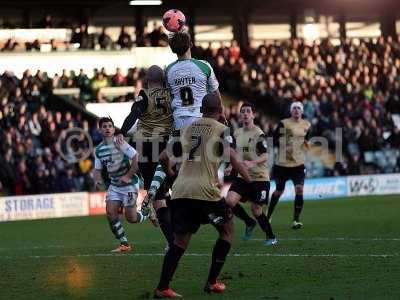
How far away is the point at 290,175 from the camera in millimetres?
21578

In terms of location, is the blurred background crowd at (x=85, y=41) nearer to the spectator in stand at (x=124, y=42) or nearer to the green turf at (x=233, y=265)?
the spectator in stand at (x=124, y=42)

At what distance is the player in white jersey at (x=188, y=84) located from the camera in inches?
508

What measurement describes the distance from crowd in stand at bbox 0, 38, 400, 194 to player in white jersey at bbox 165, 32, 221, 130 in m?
18.2

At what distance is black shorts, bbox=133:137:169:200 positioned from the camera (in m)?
13.7

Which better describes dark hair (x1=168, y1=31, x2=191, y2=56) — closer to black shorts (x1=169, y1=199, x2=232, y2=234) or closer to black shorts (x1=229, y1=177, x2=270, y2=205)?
black shorts (x1=169, y1=199, x2=232, y2=234)

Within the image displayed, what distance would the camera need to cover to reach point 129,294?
37.3 ft

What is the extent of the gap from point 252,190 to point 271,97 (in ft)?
72.2

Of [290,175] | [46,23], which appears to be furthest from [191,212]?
[46,23]

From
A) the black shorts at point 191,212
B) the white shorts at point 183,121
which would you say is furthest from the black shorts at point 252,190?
the black shorts at point 191,212

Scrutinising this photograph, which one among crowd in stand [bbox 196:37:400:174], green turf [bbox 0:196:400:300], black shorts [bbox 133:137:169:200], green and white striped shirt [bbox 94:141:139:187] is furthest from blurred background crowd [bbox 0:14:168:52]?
black shorts [bbox 133:137:169:200]

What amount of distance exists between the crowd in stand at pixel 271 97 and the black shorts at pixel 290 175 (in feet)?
36.6

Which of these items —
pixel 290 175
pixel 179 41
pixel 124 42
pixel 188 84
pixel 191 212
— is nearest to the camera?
pixel 191 212

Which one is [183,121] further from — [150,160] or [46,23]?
[46,23]

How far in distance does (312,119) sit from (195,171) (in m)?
27.1
